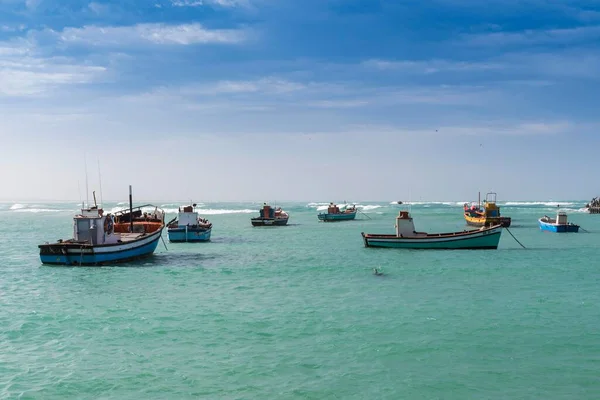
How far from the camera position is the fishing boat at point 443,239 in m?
37.5

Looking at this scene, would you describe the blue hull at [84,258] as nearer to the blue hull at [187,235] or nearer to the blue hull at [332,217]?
the blue hull at [187,235]

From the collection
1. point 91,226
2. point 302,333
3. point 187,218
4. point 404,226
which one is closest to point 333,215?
point 187,218

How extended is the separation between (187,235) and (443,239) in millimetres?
23682

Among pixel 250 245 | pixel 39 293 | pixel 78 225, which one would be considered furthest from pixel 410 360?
pixel 250 245

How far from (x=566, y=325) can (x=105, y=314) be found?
14.9 metres

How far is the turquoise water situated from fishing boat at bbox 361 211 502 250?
29.2 feet

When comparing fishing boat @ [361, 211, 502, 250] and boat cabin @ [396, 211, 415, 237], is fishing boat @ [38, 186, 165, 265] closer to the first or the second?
fishing boat @ [361, 211, 502, 250]

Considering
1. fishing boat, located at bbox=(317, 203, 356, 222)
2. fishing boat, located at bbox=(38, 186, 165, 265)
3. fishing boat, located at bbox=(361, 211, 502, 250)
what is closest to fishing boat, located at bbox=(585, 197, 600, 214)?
fishing boat, located at bbox=(317, 203, 356, 222)

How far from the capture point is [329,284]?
23.5 m

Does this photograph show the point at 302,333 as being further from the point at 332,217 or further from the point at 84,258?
the point at 332,217

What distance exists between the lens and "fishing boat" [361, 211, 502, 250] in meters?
37.5

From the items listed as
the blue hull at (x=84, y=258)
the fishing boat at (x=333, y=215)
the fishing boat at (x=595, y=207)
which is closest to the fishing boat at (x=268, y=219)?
the fishing boat at (x=333, y=215)

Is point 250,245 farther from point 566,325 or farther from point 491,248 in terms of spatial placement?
point 566,325

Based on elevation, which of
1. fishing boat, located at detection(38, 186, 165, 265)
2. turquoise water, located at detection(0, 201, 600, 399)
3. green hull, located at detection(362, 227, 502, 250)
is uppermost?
fishing boat, located at detection(38, 186, 165, 265)
